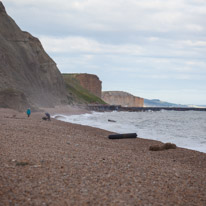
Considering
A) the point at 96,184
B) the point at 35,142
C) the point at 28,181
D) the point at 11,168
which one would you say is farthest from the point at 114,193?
the point at 35,142

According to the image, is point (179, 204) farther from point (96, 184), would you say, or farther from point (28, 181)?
point (28, 181)

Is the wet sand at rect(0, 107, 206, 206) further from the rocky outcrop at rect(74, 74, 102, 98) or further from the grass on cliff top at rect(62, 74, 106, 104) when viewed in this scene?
the rocky outcrop at rect(74, 74, 102, 98)

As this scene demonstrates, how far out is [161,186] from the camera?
6117mm

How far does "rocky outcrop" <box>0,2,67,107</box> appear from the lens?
4818cm

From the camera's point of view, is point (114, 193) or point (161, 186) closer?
point (114, 193)

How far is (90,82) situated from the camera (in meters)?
154

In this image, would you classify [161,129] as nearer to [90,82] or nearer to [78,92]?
[78,92]

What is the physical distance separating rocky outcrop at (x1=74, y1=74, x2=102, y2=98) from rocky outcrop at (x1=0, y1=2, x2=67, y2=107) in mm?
75607

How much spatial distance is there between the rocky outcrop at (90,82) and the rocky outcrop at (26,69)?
75607mm

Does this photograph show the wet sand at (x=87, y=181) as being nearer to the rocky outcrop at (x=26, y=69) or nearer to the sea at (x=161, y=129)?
the sea at (x=161, y=129)

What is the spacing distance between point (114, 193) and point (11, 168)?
2339mm

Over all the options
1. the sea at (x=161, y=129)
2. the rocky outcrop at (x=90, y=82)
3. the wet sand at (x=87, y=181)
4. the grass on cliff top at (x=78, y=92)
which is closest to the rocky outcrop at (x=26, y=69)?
the sea at (x=161, y=129)

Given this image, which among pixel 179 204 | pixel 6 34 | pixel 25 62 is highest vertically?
pixel 6 34

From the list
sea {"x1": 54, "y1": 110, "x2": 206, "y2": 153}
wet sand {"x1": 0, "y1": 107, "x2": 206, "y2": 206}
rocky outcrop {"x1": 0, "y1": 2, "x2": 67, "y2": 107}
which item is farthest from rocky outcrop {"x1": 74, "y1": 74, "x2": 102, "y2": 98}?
wet sand {"x1": 0, "y1": 107, "x2": 206, "y2": 206}
